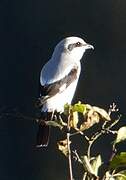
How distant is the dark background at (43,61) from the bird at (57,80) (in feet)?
1.92

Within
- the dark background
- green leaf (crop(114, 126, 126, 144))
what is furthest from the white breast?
green leaf (crop(114, 126, 126, 144))

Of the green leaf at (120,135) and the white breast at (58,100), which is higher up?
the green leaf at (120,135)

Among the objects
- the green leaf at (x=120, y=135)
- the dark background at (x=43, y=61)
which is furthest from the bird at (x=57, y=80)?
the green leaf at (x=120, y=135)

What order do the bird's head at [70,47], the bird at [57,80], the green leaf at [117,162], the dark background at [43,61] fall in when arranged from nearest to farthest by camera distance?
the green leaf at [117,162] → the bird at [57,80] → the bird's head at [70,47] → the dark background at [43,61]

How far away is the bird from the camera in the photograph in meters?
3.38

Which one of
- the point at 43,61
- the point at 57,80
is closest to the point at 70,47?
the point at 57,80

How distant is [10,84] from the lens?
463 centimetres

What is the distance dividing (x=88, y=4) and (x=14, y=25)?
524 millimetres

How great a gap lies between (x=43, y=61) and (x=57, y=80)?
3.69 feet

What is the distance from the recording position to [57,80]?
3.43 metres

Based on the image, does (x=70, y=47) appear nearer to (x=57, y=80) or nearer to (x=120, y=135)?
(x=57, y=80)

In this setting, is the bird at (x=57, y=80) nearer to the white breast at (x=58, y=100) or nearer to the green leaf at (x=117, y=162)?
the white breast at (x=58, y=100)

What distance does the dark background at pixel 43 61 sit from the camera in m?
4.29

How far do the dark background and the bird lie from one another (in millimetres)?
585
